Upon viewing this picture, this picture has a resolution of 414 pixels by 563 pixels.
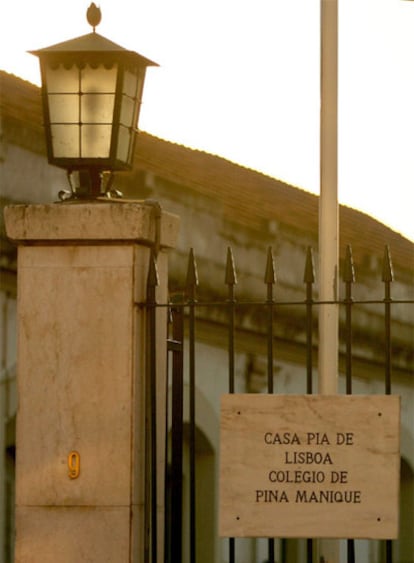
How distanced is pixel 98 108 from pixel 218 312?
8070 mm

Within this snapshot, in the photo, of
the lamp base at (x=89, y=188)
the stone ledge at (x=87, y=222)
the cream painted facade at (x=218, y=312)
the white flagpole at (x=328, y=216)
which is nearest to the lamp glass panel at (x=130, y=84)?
the lamp base at (x=89, y=188)

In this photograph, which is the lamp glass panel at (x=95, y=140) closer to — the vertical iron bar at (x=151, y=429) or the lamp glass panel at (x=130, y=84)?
the lamp glass panel at (x=130, y=84)

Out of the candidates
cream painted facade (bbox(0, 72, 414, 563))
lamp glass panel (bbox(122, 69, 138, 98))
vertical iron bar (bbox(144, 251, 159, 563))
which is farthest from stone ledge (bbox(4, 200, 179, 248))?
cream painted facade (bbox(0, 72, 414, 563))

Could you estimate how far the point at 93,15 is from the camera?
8.77 metres

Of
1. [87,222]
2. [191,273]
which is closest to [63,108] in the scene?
[87,222]

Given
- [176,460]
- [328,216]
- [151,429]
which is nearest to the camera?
[151,429]

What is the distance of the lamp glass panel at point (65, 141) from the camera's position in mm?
8633

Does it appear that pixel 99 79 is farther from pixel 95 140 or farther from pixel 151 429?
Result: pixel 151 429

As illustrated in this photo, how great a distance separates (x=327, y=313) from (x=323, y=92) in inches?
47.9

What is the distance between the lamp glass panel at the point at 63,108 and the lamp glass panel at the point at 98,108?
36mm

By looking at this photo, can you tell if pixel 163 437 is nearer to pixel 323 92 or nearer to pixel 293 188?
pixel 323 92

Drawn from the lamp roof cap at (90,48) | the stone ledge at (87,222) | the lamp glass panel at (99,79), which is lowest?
the stone ledge at (87,222)

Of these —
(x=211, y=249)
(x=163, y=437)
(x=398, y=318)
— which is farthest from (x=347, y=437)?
(x=398, y=318)

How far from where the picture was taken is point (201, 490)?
682 inches
